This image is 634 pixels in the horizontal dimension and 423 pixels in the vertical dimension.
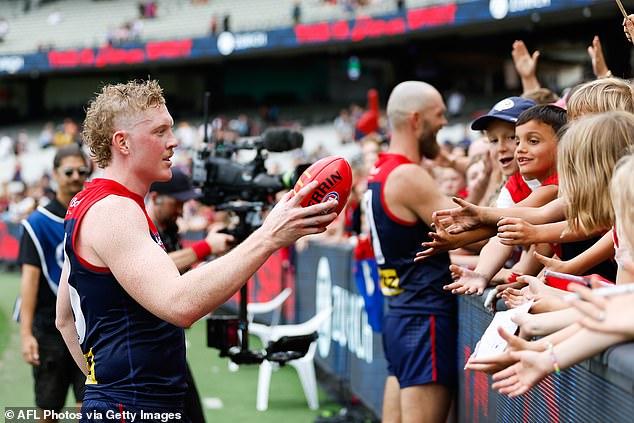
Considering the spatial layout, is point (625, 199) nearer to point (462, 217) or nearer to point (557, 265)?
point (557, 265)

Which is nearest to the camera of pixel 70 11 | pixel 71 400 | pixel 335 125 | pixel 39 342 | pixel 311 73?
pixel 39 342

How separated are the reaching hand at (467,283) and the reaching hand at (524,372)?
3.62 ft

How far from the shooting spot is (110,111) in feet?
9.87

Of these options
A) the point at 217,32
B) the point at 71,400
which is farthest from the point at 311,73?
the point at 71,400

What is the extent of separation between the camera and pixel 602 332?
2.12 meters

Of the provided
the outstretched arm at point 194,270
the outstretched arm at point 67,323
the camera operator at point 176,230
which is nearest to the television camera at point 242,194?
the camera operator at point 176,230

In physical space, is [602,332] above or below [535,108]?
below

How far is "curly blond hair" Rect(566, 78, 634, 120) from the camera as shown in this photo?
3223 millimetres

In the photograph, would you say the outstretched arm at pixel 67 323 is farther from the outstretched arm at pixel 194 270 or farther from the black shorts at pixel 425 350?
the black shorts at pixel 425 350

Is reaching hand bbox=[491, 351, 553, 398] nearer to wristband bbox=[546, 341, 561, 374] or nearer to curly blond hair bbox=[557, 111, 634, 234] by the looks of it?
wristband bbox=[546, 341, 561, 374]

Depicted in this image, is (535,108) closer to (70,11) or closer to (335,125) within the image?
(335,125)

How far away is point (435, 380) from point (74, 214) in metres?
2.12

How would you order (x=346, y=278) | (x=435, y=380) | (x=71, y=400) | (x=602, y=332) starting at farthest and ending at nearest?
(x=71, y=400)
(x=346, y=278)
(x=435, y=380)
(x=602, y=332)

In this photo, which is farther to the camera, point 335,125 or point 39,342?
point 335,125
